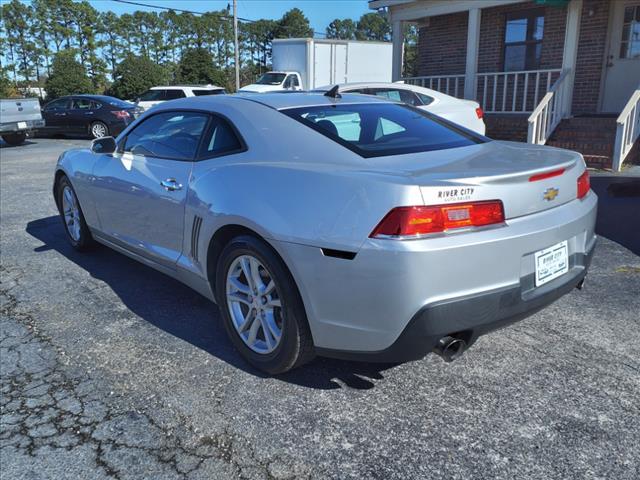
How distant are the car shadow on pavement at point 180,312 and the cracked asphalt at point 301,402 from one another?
0.02 metres

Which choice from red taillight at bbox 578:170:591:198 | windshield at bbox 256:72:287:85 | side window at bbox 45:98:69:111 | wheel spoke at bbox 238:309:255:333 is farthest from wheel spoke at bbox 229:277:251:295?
windshield at bbox 256:72:287:85

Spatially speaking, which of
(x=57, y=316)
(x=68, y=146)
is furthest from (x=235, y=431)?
(x=68, y=146)

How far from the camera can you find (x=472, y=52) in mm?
12445

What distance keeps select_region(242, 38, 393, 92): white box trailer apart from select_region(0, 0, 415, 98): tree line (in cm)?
855

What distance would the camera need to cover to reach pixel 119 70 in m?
33.2

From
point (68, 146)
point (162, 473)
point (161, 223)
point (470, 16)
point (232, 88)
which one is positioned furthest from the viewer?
point (232, 88)

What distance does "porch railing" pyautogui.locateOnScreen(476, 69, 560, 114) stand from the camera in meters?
12.2

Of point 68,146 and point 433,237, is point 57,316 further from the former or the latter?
point 68,146

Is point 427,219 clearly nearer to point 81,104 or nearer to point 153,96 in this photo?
point 81,104

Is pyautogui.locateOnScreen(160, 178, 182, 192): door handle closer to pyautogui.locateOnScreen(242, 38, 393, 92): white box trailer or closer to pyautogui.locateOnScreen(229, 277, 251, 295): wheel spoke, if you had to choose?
pyautogui.locateOnScreen(229, 277, 251, 295): wheel spoke

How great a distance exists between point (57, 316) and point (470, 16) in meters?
11.2

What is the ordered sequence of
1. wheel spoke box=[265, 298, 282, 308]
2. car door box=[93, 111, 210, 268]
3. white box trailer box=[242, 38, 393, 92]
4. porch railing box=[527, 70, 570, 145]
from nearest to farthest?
1. wheel spoke box=[265, 298, 282, 308]
2. car door box=[93, 111, 210, 268]
3. porch railing box=[527, 70, 570, 145]
4. white box trailer box=[242, 38, 393, 92]

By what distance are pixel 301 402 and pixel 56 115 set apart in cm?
1811

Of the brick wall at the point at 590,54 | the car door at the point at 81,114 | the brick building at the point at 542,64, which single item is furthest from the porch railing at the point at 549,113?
the car door at the point at 81,114
